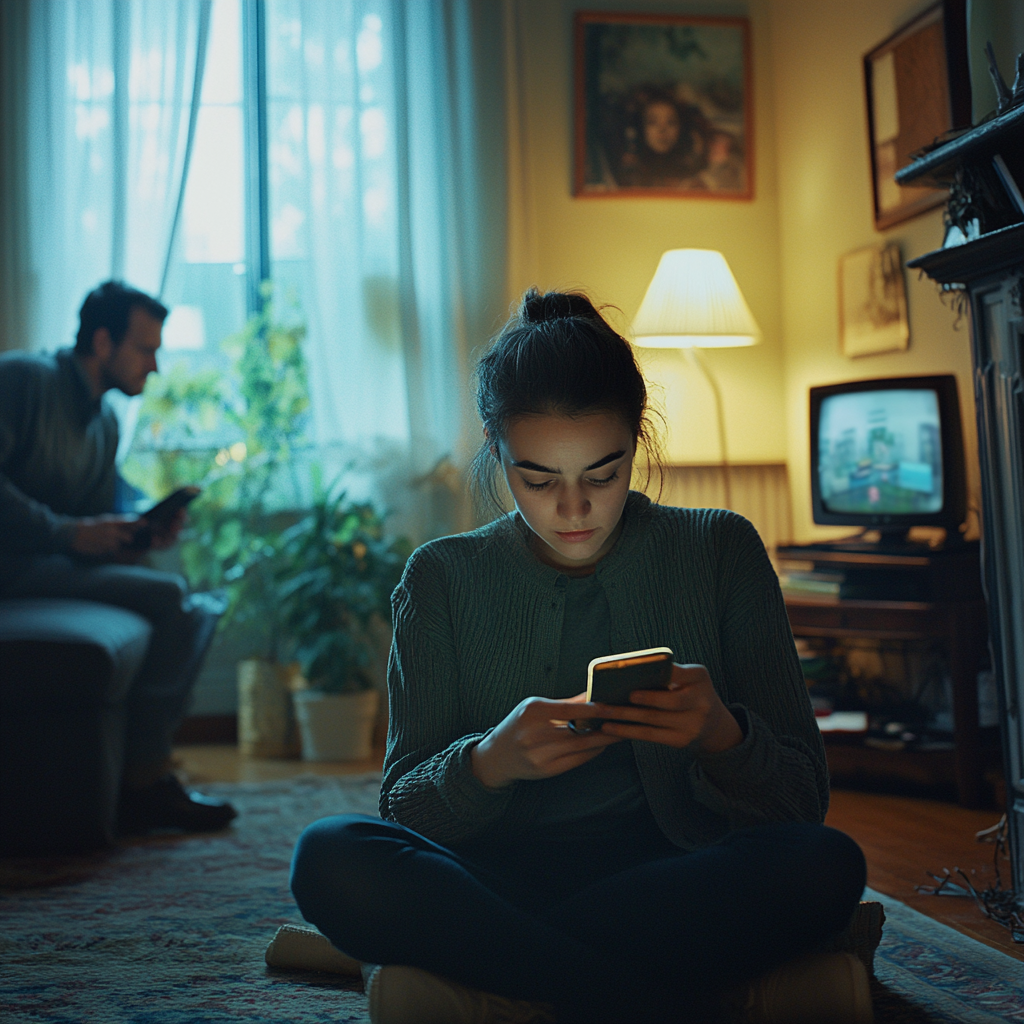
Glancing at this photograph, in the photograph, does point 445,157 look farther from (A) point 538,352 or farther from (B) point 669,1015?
(B) point 669,1015

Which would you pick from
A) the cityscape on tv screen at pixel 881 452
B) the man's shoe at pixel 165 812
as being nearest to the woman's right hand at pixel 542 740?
the man's shoe at pixel 165 812

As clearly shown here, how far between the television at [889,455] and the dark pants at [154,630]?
5.40 ft

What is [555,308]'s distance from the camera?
1.31 m

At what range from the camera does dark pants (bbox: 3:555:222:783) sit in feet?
8.10


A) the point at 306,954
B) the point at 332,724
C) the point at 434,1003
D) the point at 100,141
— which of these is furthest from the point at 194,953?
the point at 100,141

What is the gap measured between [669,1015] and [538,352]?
683mm

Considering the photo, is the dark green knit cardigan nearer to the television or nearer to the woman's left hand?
the woman's left hand

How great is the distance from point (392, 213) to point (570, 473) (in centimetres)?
263

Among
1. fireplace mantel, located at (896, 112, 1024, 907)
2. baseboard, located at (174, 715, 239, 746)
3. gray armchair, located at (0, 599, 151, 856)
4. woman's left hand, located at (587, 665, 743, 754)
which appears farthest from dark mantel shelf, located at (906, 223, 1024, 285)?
baseboard, located at (174, 715, 239, 746)

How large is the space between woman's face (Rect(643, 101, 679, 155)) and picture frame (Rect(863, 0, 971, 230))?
76cm

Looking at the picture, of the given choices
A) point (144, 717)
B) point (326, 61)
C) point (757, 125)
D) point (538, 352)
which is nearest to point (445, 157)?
point (326, 61)

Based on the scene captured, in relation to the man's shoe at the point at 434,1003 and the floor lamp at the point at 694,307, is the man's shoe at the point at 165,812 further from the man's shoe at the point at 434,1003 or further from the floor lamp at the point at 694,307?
the floor lamp at the point at 694,307

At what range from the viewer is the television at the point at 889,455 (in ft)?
8.64

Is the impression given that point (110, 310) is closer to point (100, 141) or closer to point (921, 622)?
point (100, 141)
